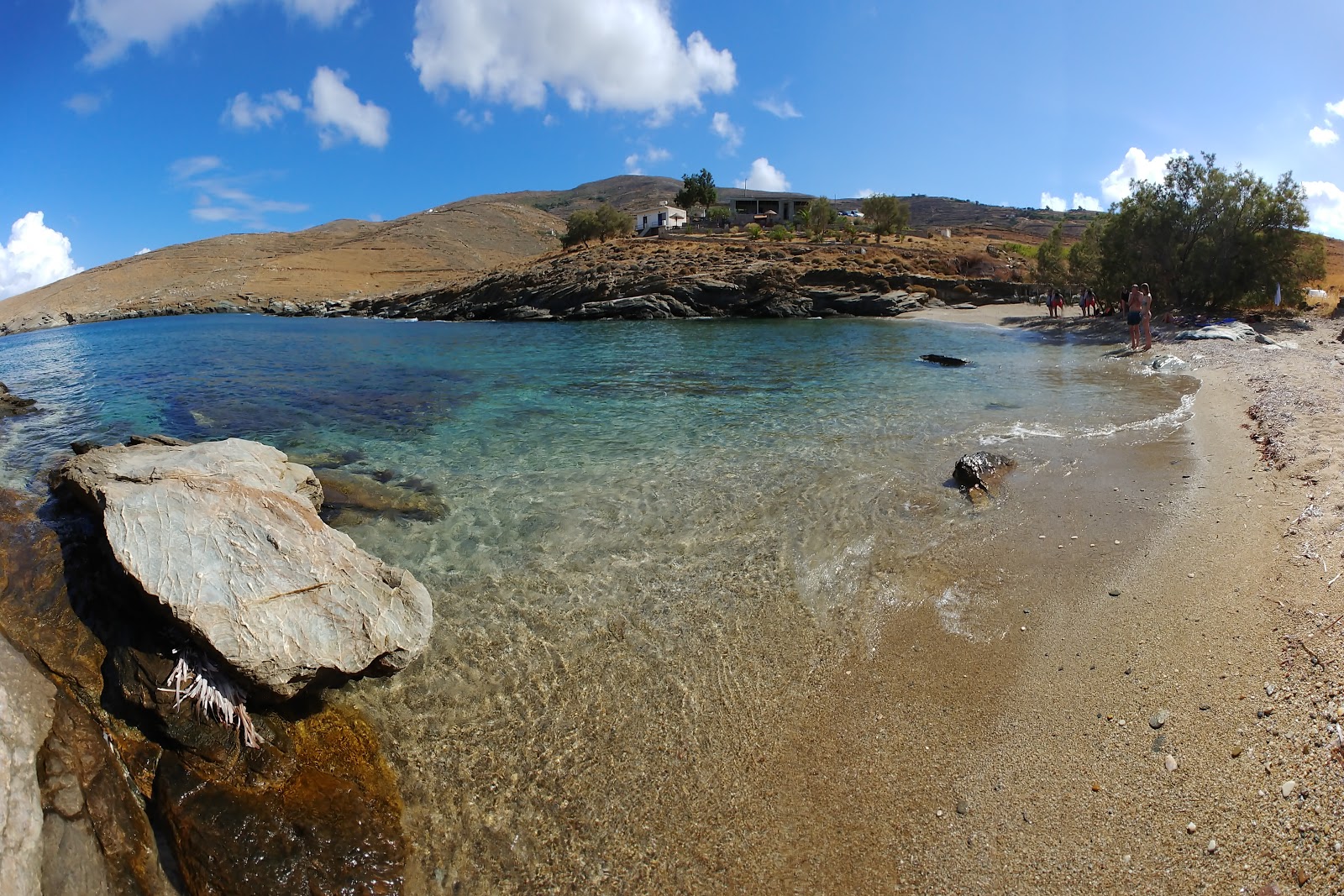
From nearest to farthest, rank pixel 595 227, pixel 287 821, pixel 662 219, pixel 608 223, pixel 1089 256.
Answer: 1. pixel 287 821
2. pixel 1089 256
3. pixel 595 227
4. pixel 608 223
5. pixel 662 219

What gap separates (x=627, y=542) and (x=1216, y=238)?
29.3m

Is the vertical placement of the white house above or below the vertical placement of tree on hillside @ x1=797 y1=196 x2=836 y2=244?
above

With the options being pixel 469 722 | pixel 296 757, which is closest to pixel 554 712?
pixel 469 722

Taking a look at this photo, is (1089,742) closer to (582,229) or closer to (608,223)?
(608,223)

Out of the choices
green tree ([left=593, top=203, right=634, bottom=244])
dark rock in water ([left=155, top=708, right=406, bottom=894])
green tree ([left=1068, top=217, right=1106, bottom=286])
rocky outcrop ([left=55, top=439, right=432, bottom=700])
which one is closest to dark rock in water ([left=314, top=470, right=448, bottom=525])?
rocky outcrop ([left=55, top=439, right=432, bottom=700])

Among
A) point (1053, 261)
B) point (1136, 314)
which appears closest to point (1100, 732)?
point (1136, 314)

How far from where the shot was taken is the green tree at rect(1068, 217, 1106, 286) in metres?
31.6

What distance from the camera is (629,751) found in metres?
4.33

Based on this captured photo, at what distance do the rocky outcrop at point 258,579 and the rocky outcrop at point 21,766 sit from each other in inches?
29.1

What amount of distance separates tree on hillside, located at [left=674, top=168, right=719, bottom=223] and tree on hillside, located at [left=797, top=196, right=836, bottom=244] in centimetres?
1999

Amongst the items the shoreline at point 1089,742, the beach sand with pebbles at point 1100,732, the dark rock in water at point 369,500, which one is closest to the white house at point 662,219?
the dark rock in water at point 369,500

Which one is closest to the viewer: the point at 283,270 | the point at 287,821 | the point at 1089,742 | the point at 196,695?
the point at 287,821

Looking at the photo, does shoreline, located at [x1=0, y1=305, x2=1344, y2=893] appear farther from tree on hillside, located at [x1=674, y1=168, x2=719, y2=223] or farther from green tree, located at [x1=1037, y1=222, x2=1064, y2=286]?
tree on hillside, located at [x1=674, y1=168, x2=719, y2=223]

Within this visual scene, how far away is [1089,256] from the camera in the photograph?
3297 cm
